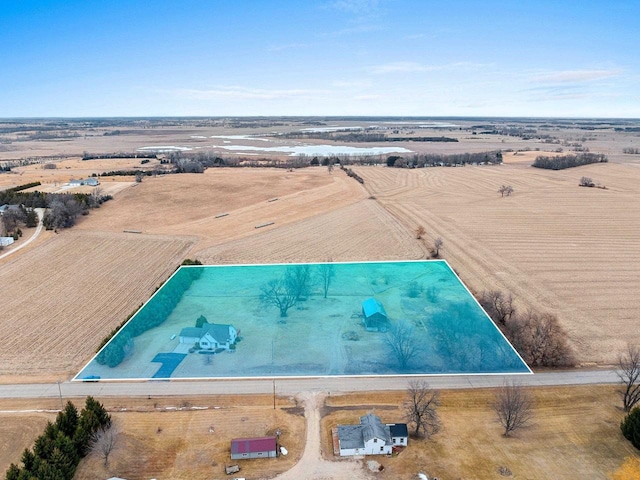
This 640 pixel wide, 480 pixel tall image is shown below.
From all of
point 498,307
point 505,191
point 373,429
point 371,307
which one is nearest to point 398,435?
point 373,429

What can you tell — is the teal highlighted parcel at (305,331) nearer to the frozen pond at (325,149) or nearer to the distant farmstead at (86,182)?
the distant farmstead at (86,182)

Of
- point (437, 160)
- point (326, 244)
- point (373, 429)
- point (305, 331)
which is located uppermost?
point (437, 160)

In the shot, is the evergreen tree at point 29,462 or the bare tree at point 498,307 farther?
the bare tree at point 498,307

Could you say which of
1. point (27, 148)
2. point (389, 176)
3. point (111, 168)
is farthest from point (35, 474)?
point (27, 148)

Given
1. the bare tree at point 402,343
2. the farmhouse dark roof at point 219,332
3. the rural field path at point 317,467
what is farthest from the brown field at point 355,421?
the farmhouse dark roof at point 219,332

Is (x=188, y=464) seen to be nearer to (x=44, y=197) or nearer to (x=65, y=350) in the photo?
(x=65, y=350)

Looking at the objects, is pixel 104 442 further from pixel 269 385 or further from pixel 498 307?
pixel 498 307
